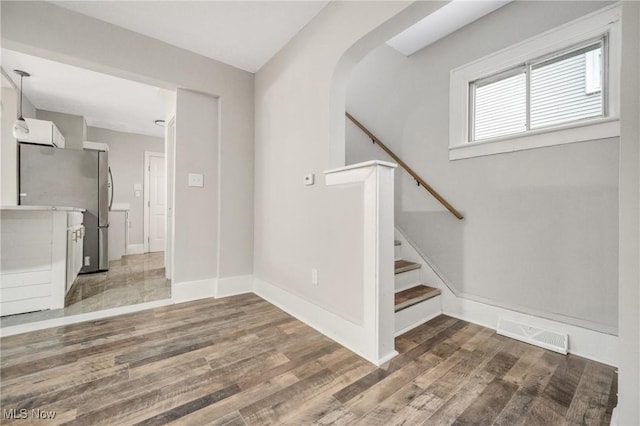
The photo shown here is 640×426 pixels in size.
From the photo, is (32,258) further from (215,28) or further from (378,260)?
(378,260)

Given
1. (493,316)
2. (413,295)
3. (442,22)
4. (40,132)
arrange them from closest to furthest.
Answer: (493,316) → (413,295) → (442,22) → (40,132)

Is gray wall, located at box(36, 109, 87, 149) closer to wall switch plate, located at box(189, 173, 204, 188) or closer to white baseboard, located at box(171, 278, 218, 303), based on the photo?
wall switch plate, located at box(189, 173, 204, 188)

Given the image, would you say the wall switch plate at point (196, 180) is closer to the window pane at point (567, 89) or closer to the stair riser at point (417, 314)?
the stair riser at point (417, 314)

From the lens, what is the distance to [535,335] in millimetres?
1950

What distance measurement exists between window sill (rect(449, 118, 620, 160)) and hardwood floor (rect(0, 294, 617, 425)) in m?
1.49

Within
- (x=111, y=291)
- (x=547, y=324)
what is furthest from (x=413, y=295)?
(x=111, y=291)

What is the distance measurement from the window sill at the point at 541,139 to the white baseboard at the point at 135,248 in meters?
6.22

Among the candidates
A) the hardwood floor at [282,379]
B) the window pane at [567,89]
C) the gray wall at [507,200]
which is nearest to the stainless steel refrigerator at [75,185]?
the hardwood floor at [282,379]

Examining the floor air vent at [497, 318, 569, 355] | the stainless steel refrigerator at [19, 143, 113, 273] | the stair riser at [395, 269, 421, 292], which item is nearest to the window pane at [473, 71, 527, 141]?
the stair riser at [395, 269, 421, 292]

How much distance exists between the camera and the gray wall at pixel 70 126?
4.43 meters

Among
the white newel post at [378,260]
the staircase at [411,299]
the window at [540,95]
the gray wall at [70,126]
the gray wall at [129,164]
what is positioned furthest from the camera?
the gray wall at [129,164]

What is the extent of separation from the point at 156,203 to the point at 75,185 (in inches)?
84.4

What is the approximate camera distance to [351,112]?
364cm

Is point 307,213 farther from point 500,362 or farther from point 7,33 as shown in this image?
point 7,33
